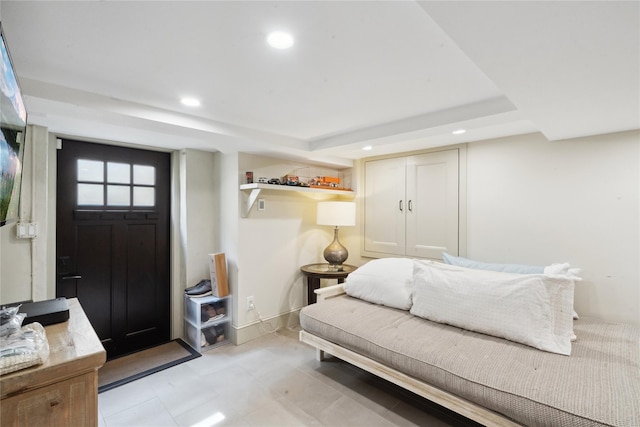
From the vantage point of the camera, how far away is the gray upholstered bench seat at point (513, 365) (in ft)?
4.42

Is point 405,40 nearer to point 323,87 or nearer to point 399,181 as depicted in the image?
point 323,87

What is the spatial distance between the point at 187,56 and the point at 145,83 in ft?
1.52

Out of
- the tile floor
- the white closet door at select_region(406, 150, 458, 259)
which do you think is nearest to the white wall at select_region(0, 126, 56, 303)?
the tile floor

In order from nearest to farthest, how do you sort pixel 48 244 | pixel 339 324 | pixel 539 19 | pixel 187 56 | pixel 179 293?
pixel 539 19 < pixel 187 56 < pixel 339 324 < pixel 48 244 < pixel 179 293

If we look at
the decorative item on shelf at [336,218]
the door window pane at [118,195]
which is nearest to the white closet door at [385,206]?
the decorative item on shelf at [336,218]

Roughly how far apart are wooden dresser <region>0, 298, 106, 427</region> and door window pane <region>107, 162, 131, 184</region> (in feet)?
6.82

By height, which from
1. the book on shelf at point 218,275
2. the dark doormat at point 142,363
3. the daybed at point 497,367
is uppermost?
the book on shelf at point 218,275

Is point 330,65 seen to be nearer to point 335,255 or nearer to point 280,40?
point 280,40

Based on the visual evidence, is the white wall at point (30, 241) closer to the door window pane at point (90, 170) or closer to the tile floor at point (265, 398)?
the door window pane at point (90, 170)

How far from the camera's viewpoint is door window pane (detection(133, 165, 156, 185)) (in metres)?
3.01

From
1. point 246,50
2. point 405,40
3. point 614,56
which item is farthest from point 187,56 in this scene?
point 614,56

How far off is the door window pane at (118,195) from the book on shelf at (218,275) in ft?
3.15

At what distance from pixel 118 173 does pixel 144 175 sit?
0.23 m

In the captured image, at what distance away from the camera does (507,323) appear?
1916 millimetres
